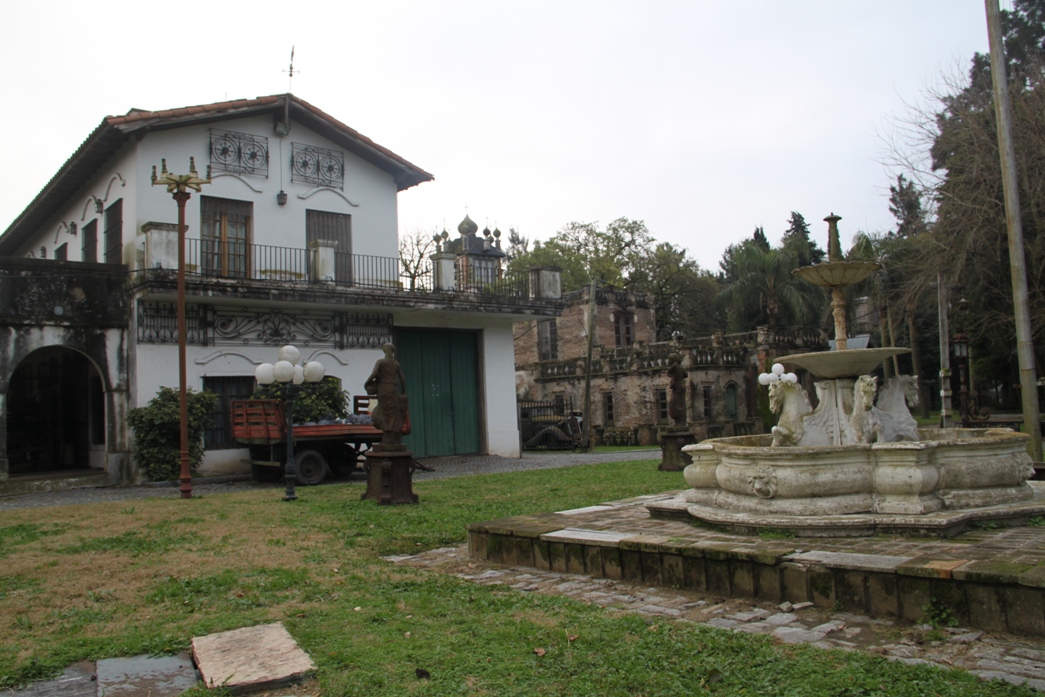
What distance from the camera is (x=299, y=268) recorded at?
712 inches

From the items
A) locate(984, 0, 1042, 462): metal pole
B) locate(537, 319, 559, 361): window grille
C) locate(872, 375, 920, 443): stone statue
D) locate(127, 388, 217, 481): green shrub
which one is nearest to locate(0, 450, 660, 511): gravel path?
locate(127, 388, 217, 481): green shrub

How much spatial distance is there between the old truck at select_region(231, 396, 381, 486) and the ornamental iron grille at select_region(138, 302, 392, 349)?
2.29 m

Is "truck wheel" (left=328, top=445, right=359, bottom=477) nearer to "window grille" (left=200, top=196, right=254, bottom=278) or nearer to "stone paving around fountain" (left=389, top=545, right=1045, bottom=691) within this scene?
"window grille" (left=200, top=196, right=254, bottom=278)

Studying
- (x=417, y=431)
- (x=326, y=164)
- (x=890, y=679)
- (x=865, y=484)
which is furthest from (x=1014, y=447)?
(x=326, y=164)

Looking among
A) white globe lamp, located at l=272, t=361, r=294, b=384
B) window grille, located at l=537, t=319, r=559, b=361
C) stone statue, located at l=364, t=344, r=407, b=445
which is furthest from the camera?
window grille, located at l=537, t=319, r=559, b=361

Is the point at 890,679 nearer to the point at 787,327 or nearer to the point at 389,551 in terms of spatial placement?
the point at 389,551

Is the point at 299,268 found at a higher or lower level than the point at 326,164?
lower

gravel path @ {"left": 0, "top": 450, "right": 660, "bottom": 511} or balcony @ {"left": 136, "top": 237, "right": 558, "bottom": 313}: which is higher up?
balcony @ {"left": 136, "top": 237, "right": 558, "bottom": 313}

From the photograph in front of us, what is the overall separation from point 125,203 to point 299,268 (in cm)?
363

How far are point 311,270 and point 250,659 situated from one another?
14.0m

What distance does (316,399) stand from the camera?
1606 centimetres

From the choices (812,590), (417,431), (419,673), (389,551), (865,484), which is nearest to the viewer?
(419,673)

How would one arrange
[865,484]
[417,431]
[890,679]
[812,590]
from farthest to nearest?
[417,431]
[865,484]
[812,590]
[890,679]

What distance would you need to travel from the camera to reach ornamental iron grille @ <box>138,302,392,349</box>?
52.2 ft
